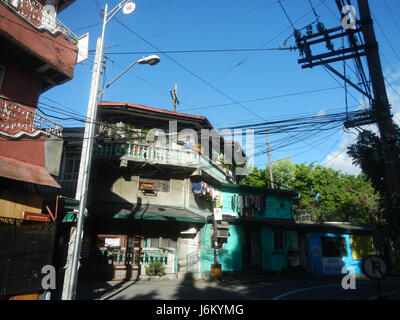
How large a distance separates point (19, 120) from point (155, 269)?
30.5 ft

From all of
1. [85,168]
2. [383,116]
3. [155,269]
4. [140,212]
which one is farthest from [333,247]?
[85,168]

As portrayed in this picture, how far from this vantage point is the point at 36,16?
10.8 metres

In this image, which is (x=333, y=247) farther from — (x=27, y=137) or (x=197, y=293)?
(x=27, y=137)

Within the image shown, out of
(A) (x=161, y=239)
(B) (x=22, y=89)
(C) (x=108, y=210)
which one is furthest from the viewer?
(A) (x=161, y=239)

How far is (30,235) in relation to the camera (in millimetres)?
8242

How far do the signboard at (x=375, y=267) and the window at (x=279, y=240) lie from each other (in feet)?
47.0

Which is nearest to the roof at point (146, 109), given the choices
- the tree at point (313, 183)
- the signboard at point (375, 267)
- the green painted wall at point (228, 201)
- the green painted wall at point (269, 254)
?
the green painted wall at point (228, 201)

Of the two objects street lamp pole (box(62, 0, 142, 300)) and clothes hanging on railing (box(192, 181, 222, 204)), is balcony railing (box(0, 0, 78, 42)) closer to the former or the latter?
street lamp pole (box(62, 0, 142, 300))

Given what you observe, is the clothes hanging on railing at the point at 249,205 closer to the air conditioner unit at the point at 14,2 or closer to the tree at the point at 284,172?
the air conditioner unit at the point at 14,2

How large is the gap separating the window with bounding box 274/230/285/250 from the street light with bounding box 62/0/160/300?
15168 mm

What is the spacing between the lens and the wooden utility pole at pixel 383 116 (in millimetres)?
7146

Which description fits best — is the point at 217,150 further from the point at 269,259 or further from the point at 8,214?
the point at 8,214
